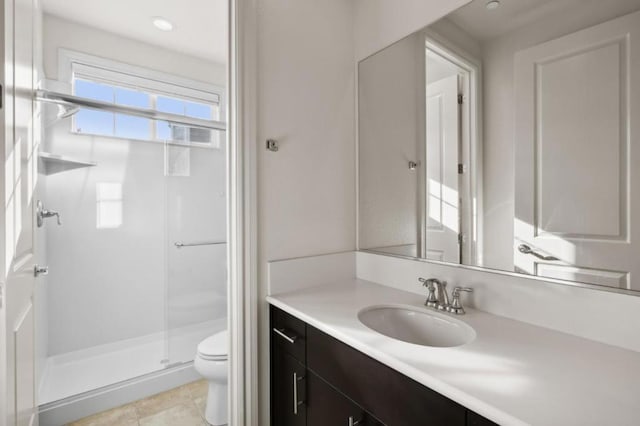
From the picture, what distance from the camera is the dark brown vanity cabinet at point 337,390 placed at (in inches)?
29.1

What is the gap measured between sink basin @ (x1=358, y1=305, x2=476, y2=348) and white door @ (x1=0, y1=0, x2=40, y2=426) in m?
1.11

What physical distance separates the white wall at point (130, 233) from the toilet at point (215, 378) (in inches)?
33.0

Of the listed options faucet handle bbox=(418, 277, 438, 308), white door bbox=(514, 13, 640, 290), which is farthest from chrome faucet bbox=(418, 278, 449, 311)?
white door bbox=(514, 13, 640, 290)

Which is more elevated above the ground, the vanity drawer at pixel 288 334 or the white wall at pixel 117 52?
the white wall at pixel 117 52

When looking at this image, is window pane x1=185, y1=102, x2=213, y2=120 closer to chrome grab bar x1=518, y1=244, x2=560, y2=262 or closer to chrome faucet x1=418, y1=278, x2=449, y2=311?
chrome faucet x1=418, y1=278, x2=449, y2=311

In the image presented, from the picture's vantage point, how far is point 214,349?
1.81 m

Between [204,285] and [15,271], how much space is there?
1.62 meters

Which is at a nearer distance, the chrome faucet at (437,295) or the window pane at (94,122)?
the chrome faucet at (437,295)

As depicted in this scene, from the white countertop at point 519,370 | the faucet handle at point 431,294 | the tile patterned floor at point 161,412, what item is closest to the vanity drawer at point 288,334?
the white countertop at point 519,370

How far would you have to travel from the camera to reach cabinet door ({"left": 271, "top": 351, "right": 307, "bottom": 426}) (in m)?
1.18

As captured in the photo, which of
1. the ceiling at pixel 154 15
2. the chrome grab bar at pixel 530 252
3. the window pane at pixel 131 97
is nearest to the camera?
the chrome grab bar at pixel 530 252

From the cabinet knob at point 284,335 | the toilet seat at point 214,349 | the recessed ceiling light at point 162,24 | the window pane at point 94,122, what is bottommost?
the toilet seat at point 214,349

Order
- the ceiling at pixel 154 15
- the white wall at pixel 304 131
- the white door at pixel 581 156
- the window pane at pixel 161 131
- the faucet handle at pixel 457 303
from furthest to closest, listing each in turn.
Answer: the window pane at pixel 161 131 < the ceiling at pixel 154 15 < the white wall at pixel 304 131 < the faucet handle at pixel 457 303 < the white door at pixel 581 156

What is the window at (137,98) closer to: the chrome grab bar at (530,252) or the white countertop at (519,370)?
the white countertop at (519,370)
